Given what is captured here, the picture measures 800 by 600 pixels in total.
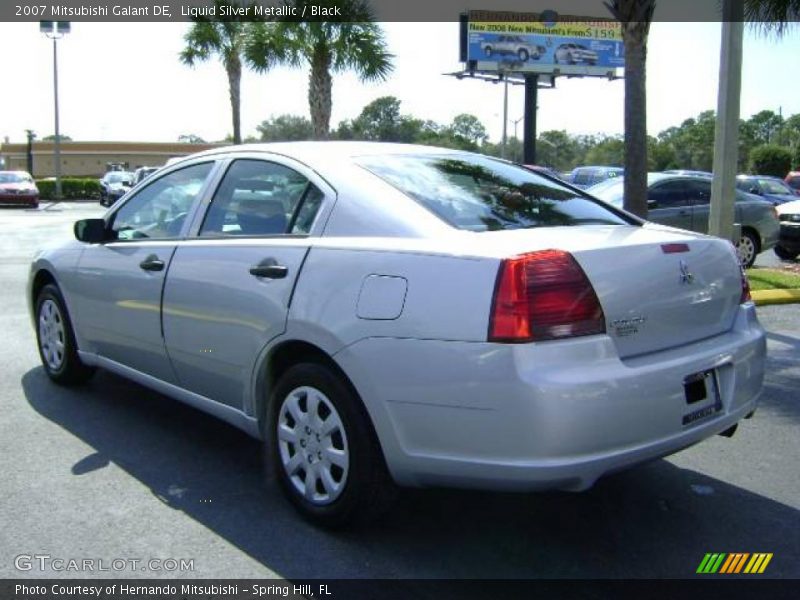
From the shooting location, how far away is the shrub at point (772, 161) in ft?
161

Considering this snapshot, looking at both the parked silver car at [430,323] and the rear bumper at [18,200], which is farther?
the rear bumper at [18,200]

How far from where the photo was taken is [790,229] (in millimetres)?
13688

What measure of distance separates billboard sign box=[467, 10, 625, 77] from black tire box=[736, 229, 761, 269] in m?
26.7

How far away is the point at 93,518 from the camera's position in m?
3.65

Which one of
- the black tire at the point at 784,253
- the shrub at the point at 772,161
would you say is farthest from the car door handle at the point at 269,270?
the shrub at the point at 772,161

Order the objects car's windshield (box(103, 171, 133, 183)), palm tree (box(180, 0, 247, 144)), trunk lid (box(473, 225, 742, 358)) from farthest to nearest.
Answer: car's windshield (box(103, 171, 133, 183)) → palm tree (box(180, 0, 247, 144)) → trunk lid (box(473, 225, 742, 358))

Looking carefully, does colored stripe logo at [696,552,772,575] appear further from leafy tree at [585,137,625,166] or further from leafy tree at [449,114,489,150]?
leafy tree at [449,114,489,150]

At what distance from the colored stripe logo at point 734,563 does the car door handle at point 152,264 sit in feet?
9.97

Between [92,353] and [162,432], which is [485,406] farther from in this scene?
[92,353]

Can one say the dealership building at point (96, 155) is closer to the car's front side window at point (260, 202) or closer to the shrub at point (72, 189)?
the shrub at point (72, 189)

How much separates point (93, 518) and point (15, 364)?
3.28 m

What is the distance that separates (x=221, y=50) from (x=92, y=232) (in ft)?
86.2

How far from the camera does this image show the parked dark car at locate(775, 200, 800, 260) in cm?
1366

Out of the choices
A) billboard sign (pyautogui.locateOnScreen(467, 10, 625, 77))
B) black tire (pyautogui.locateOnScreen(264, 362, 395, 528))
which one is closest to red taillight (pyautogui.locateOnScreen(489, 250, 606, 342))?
black tire (pyautogui.locateOnScreen(264, 362, 395, 528))
